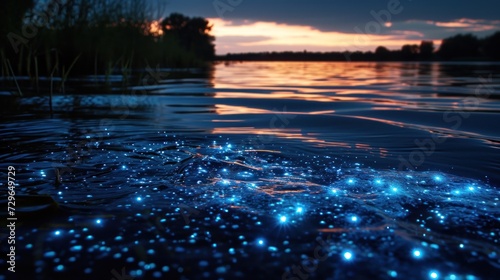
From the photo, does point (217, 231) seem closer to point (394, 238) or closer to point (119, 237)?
point (119, 237)

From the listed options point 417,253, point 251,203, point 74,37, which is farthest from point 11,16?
point 417,253

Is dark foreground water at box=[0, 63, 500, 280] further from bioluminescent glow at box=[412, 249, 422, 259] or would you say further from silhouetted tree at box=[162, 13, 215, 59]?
silhouetted tree at box=[162, 13, 215, 59]

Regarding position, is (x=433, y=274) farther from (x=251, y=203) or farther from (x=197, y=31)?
(x=197, y=31)

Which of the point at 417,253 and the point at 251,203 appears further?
the point at 251,203

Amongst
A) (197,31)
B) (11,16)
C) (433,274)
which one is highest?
(197,31)

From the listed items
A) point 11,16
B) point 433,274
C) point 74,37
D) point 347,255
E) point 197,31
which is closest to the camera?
point 433,274

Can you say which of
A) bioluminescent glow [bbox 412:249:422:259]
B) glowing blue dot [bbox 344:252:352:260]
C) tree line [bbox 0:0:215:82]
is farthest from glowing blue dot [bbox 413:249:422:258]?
tree line [bbox 0:0:215:82]

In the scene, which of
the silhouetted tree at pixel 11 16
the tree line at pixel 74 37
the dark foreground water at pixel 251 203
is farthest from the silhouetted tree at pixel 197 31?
the dark foreground water at pixel 251 203

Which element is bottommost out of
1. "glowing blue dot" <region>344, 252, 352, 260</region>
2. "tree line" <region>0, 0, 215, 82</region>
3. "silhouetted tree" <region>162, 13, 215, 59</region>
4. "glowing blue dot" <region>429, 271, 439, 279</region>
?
"glowing blue dot" <region>429, 271, 439, 279</region>

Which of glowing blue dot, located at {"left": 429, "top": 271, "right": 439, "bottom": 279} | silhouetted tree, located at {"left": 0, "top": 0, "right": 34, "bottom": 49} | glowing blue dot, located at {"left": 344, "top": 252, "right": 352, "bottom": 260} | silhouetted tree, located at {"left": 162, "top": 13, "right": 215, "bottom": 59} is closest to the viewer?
glowing blue dot, located at {"left": 429, "top": 271, "right": 439, "bottom": 279}

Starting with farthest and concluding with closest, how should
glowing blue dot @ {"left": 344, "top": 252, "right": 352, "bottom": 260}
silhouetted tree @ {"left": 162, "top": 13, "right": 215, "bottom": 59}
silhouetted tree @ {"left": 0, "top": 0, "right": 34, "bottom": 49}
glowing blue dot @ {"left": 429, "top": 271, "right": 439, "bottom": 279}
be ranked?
A: silhouetted tree @ {"left": 162, "top": 13, "right": 215, "bottom": 59}
silhouetted tree @ {"left": 0, "top": 0, "right": 34, "bottom": 49}
glowing blue dot @ {"left": 344, "top": 252, "right": 352, "bottom": 260}
glowing blue dot @ {"left": 429, "top": 271, "right": 439, "bottom": 279}
